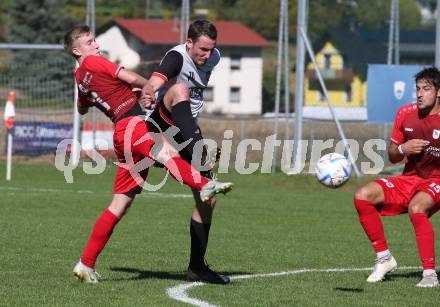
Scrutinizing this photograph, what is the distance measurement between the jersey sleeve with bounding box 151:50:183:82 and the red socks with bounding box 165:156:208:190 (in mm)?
677

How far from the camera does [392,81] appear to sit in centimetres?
2100

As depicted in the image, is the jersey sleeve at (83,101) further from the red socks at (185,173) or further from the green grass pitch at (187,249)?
→ the green grass pitch at (187,249)

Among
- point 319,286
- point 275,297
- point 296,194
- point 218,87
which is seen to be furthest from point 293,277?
point 218,87

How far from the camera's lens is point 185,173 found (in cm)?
784

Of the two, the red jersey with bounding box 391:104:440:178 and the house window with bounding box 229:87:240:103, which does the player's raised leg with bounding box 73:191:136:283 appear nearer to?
the red jersey with bounding box 391:104:440:178

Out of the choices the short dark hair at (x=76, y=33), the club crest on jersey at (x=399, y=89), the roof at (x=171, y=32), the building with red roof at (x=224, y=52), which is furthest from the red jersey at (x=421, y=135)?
the roof at (x=171, y=32)

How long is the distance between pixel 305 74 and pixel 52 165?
22.3 feet

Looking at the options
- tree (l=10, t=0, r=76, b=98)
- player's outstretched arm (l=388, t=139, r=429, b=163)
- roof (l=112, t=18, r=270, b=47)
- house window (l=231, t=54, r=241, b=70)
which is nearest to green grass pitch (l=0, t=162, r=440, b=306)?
player's outstretched arm (l=388, t=139, r=429, b=163)

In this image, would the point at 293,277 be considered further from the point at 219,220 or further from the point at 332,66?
the point at 332,66

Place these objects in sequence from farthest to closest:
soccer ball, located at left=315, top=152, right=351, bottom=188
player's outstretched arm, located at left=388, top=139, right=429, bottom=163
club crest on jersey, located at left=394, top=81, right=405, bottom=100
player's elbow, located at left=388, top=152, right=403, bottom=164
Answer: club crest on jersey, located at left=394, top=81, right=405, bottom=100
player's elbow, located at left=388, top=152, right=403, bottom=164
soccer ball, located at left=315, top=152, right=351, bottom=188
player's outstretched arm, located at left=388, top=139, right=429, bottom=163

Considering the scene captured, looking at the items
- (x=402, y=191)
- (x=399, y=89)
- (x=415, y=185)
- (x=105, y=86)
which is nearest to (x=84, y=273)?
(x=105, y=86)

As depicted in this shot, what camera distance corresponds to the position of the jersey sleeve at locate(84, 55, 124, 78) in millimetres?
8133

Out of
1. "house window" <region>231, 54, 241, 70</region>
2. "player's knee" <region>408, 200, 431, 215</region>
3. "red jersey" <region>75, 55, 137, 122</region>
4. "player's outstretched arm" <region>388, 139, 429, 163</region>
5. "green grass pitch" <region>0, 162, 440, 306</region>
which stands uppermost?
"red jersey" <region>75, 55, 137, 122</region>

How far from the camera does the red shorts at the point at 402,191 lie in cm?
868
